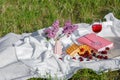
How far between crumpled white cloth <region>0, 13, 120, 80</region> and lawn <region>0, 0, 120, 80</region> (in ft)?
1.70

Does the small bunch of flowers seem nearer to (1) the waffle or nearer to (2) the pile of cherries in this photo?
(1) the waffle

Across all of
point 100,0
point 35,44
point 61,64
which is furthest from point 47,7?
point 61,64

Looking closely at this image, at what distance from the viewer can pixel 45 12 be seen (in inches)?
237

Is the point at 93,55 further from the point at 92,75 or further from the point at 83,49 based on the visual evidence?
the point at 92,75

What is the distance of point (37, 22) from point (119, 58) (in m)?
1.63

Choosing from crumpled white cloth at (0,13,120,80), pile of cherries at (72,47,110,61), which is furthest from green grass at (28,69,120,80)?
pile of cherries at (72,47,110,61)

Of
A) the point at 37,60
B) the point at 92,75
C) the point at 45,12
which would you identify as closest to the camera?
the point at 92,75

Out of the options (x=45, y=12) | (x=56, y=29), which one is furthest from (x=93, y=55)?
(x=45, y=12)

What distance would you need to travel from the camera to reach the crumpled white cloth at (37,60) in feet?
14.4

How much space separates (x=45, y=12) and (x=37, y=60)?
1.60m

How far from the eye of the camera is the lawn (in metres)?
5.64

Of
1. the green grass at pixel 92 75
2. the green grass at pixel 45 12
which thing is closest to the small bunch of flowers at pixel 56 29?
the green grass at pixel 92 75

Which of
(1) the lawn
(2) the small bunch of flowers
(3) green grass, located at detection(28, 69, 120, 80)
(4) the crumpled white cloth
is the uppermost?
(1) the lawn

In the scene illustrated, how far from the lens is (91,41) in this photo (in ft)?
→ 15.9
